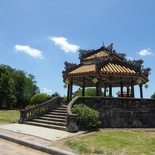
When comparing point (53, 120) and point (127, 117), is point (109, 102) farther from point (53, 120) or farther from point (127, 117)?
point (53, 120)

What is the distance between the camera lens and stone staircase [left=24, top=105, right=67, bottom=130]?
42.5 ft

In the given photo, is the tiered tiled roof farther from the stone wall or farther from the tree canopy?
the tree canopy

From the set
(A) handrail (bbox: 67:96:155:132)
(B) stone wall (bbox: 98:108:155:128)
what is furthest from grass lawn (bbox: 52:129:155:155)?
(A) handrail (bbox: 67:96:155:132)

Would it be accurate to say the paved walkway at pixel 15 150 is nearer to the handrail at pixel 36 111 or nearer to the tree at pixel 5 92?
the handrail at pixel 36 111

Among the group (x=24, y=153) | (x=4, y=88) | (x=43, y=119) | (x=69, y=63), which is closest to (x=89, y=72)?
(x=69, y=63)

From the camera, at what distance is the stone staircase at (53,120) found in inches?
511

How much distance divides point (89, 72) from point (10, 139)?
8404mm

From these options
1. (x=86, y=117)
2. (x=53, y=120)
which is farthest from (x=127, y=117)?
(x=53, y=120)

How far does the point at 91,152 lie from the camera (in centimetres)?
741

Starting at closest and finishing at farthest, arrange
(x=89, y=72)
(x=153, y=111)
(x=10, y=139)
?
1. (x=10, y=139)
2. (x=153, y=111)
3. (x=89, y=72)

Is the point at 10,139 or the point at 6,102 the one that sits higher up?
the point at 6,102

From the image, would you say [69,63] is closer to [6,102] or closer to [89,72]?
[89,72]

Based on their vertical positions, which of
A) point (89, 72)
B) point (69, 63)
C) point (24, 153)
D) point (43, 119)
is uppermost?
point (69, 63)

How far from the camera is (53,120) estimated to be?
47.0 ft
